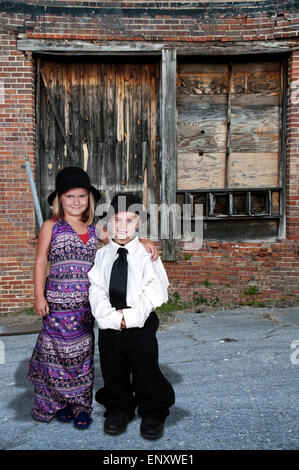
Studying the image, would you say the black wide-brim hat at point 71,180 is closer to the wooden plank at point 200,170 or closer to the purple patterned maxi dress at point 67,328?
the purple patterned maxi dress at point 67,328

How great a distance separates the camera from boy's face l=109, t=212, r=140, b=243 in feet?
8.36

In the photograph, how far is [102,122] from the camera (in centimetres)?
636

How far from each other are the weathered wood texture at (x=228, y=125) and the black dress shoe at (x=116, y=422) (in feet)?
13.7

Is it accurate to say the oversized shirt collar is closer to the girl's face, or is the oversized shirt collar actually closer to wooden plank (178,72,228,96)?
the girl's face

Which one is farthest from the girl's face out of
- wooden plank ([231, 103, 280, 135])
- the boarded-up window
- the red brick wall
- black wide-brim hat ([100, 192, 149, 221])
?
wooden plank ([231, 103, 280, 135])

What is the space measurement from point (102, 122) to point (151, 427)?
15.7ft

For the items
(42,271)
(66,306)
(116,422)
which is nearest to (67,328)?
(66,306)

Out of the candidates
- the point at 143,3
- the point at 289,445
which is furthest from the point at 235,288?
the point at 143,3

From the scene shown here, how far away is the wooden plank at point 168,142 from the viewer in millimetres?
6062

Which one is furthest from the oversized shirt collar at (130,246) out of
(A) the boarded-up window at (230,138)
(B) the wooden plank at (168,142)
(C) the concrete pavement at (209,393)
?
(A) the boarded-up window at (230,138)

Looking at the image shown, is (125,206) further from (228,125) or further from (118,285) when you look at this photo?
(228,125)

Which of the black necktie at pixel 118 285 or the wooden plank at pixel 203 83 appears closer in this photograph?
the black necktie at pixel 118 285
